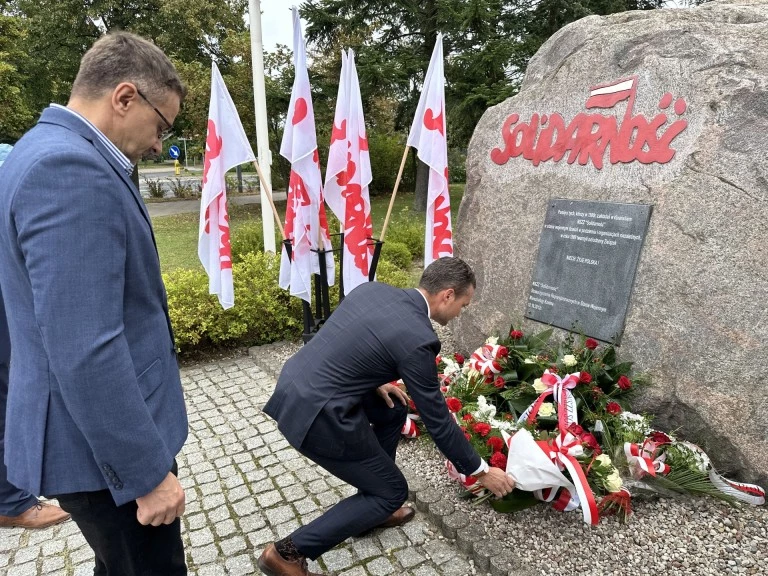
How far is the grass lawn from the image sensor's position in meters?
9.91

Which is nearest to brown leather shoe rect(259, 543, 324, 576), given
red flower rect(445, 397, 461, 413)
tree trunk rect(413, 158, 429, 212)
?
red flower rect(445, 397, 461, 413)

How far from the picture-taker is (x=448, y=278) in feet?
7.73

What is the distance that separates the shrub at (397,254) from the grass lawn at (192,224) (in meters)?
1.74

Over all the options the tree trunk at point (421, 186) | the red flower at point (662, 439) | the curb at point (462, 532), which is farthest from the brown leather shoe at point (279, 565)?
the tree trunk at point (421, 186)

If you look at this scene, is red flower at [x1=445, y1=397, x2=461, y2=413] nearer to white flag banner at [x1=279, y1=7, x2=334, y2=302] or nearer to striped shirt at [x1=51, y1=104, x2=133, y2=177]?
white flag banner at [x1=279, y1=7, x2=334, y2=302]

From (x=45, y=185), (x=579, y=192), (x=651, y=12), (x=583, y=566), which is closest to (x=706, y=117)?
(x=579, y=192)

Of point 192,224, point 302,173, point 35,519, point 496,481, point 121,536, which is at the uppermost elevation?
point 302,173

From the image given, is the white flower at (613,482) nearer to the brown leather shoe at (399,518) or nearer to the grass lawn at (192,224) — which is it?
the brown leather shoe at (399,518)

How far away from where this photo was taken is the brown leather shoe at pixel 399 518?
2807 millimetres

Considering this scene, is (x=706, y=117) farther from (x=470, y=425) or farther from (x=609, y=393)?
(x=470, y=425)

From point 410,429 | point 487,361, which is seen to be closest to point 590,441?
point 487,361

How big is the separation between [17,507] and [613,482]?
3048mm

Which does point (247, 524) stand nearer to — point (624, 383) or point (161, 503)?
point (161, 503)

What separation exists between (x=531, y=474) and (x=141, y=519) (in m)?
1.72
